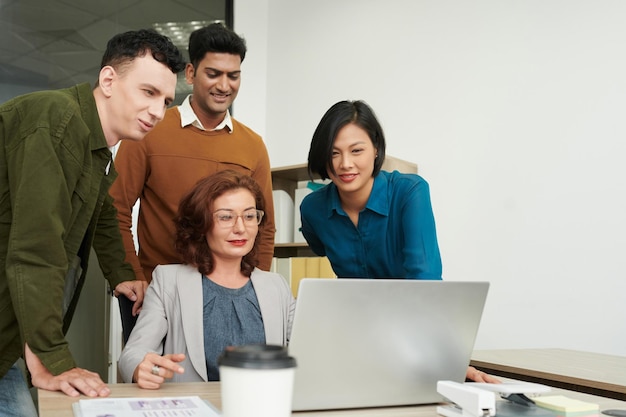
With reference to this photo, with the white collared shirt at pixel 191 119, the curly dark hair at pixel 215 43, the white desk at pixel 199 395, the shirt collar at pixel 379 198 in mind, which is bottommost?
the white desk at pixel 199 395

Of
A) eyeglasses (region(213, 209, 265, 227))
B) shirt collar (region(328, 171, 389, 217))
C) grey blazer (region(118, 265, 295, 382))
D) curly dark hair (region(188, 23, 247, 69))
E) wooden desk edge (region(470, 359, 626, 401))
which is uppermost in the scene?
curly dark hair (region(188, 23, 247, 69))

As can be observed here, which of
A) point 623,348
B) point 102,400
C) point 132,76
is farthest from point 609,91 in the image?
point 102,400

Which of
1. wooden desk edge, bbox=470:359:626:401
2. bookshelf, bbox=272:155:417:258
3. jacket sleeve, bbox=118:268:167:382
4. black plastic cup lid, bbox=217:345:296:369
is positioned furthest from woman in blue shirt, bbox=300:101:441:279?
bookshelf, bbox=272:155:417:258

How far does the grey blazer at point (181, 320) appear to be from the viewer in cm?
158

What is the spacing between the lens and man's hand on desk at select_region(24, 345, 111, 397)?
4.01 feet

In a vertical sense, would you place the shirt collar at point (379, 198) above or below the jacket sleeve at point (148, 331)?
above

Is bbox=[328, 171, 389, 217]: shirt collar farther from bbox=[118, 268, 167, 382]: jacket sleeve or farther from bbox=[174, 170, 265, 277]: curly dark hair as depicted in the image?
bbox=[118, 268, 167, 382]: jacket sleeve

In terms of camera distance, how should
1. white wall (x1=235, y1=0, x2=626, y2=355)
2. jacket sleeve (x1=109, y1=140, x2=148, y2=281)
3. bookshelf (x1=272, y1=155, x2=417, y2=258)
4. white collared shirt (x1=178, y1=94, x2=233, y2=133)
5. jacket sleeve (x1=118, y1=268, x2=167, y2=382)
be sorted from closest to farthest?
jacket sleeve (x1=118, y1=268, x2=167, y2=382) → jacket sleeve (x1=109, y1=140, x2=148, y2=281) → white collared shirt (x1=178, y1=94, x2=233, y2=133) → white wall (x1=235, y1=0, x2=626, y2=355) → bookshelf (x1=272, y1=155, x2=417, y2=258)

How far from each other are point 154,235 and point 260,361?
1.57m

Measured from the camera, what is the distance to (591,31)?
9.80 feet

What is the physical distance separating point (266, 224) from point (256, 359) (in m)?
1.57

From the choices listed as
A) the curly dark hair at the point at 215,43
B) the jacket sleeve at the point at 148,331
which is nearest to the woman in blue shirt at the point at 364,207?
the curly dark hair at the point at 215,43

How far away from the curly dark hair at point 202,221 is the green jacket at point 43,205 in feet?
1.11

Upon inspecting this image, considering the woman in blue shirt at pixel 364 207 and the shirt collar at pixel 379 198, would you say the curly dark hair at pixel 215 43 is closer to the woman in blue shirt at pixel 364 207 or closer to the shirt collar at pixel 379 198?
the woman in blue shirt at pixel 364 207
